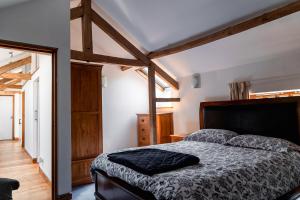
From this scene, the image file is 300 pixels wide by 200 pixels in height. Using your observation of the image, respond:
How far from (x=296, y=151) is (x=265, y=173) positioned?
983 mm

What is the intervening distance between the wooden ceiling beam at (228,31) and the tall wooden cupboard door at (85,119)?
4.70 feet

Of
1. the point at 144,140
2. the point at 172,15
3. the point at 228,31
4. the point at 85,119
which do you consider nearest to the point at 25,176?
the point at 85,119

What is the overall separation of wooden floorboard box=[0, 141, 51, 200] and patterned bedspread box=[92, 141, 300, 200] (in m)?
1.35

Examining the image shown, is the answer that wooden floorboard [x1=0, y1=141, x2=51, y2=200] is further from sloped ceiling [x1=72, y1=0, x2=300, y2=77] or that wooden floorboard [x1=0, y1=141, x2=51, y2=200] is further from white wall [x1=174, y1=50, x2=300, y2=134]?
sloped ceiling [x1=72, y1=0, x2=300, y2=77]

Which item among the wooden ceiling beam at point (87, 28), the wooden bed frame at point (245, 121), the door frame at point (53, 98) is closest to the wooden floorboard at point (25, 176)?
the door frame at point (53, 98)

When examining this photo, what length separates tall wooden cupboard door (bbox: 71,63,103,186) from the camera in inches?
146

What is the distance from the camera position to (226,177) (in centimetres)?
178

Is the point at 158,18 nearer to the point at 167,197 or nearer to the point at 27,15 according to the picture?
the point at 27,15

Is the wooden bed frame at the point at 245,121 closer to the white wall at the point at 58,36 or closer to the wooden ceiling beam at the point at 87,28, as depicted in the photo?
the white wall at the point at 58,36

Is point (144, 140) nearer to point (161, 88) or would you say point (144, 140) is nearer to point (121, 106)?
point (121, 106)

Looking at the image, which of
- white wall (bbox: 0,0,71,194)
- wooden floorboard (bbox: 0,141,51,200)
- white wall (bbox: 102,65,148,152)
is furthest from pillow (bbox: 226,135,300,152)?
white wall (bbox: 102,65,148,152)

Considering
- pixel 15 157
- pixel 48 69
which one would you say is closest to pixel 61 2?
pixel 48 69

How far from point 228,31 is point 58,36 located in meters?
2.54

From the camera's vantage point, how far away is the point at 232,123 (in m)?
3.72
